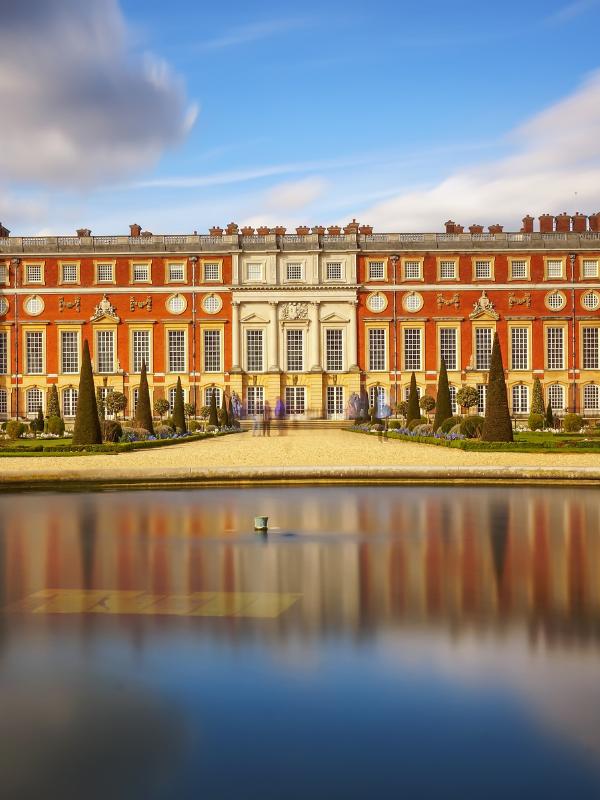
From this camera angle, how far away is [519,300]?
164 ft

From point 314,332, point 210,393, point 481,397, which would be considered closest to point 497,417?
point 481,397

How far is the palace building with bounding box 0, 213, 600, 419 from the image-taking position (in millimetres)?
49719

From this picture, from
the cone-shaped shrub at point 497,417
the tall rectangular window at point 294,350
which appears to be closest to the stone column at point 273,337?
the tall rectangular window at point 294,350

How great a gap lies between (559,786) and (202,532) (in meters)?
7.22

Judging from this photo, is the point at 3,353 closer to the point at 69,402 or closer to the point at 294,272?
the point at 69,402

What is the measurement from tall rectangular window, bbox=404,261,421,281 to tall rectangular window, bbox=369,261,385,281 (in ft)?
4.14

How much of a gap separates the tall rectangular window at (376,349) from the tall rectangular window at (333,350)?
163cm

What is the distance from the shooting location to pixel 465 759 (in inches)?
176

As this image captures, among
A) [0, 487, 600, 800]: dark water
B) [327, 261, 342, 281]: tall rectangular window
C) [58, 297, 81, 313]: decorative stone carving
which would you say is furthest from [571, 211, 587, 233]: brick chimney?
[0, 487, 600, 800]: dark water

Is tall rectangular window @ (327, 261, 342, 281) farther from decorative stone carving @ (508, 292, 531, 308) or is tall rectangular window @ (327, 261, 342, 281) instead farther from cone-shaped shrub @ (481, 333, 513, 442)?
cone-shaped shrub @ (481, 333, 513, 442)

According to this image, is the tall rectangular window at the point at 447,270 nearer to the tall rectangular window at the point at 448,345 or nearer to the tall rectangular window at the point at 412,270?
the tall rectangular window at the point at 412,270

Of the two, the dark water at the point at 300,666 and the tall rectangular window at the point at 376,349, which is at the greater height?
the tall rectangular window at the point at 376,349

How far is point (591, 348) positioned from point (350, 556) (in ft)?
144

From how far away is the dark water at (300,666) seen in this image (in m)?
4.36
